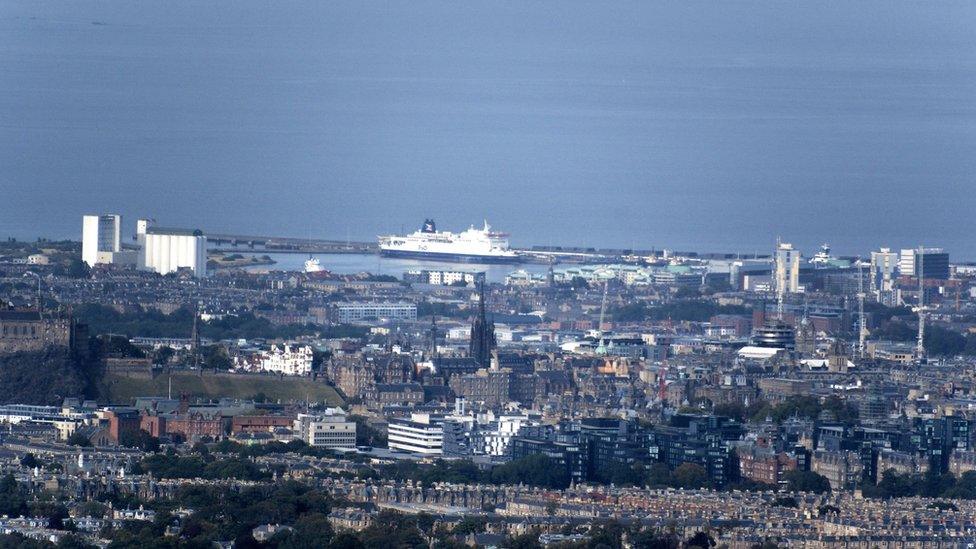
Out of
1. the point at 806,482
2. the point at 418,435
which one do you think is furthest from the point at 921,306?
the point at 806,482

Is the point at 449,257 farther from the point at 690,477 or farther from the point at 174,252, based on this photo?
the point at 690,477

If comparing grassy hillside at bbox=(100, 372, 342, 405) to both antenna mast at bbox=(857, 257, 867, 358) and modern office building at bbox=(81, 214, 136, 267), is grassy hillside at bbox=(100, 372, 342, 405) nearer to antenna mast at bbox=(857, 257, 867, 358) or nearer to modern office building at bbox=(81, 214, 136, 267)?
antenna mast at bbox=(857, 257, 867, 358)

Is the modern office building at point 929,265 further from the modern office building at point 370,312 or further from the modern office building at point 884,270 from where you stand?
the modern office building at point 370,312

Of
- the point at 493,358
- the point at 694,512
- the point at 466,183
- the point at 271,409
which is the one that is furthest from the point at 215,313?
the point at 466,183

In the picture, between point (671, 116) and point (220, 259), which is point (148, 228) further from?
point (671, 116)

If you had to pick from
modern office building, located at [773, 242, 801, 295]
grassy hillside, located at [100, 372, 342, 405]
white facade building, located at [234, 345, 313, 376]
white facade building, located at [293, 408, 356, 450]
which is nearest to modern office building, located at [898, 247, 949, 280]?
modern office building, located at [773, 242, 801, 295]

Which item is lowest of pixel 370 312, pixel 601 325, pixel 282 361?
pixel 282 361
